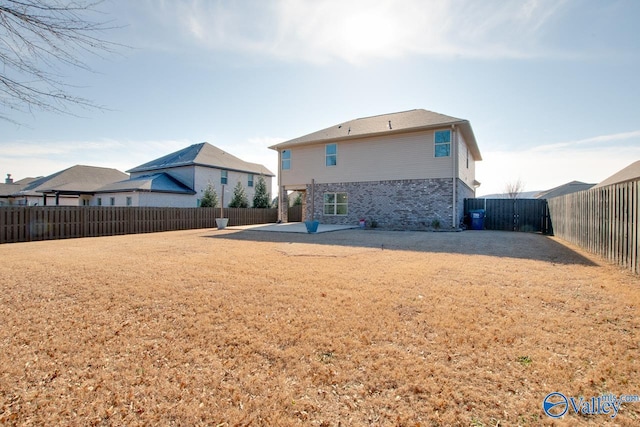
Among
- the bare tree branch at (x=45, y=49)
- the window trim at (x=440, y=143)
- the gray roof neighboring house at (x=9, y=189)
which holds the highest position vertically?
the window trim at (x=440, y=143)

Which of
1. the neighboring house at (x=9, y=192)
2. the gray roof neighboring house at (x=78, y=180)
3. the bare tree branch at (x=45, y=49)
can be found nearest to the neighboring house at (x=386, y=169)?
the bare tree branch at (x=45, y=49)

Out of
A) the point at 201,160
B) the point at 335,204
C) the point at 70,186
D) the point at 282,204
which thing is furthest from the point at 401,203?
the point at 70,186

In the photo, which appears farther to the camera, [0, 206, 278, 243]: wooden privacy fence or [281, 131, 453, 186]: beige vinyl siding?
[281, 131, 453, 186]: beige vinyl siding

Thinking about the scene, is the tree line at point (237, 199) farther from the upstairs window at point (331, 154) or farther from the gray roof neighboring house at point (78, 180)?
the gray roof neighboring house at point (78, 180)

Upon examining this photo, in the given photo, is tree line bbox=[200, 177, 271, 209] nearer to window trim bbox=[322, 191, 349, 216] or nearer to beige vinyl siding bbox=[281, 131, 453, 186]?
beige vinyl siding bbox=[281, 131, 453, 186]

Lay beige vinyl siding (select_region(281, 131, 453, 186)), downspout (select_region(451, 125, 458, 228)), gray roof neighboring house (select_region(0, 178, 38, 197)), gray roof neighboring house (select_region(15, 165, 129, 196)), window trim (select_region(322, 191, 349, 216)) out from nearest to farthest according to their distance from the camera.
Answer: downspout (select_region(451, 125, 458, 228)) < beige vinyl siding (select_region(281, 131, 453, 186)) < window trim (select_region(322, 191, 349, 216)) < gray roof neighboring house (select_region(15, 165, 129, 196)) < gray roof neighboring house (select_region(0, 178, 38, 197))

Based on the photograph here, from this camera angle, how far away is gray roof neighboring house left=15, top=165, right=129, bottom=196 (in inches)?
1004

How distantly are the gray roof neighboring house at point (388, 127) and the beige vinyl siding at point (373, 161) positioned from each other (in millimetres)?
521

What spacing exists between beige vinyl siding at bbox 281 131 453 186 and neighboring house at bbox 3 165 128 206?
65.9 ft

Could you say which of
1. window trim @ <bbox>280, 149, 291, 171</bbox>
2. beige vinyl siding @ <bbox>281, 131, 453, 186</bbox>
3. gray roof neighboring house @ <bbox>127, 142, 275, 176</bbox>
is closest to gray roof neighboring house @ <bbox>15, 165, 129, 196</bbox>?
gray roof neighboring house @ <bbox>127, 142, 275, 176</bbox>

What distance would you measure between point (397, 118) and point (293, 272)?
50.8ft

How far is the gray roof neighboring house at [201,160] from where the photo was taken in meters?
26.8

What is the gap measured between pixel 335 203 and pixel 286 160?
4955 millimetres

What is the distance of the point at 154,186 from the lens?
23234mm
